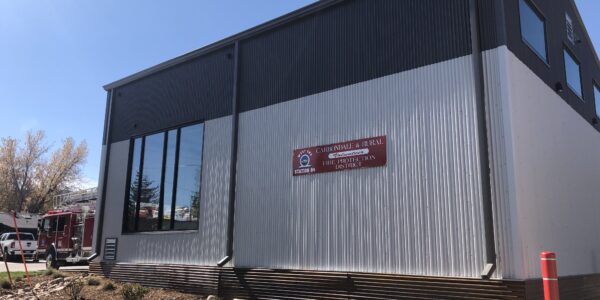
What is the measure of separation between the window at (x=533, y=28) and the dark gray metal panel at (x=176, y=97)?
782 cm

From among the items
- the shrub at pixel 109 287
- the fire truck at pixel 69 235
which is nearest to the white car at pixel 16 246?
the fire truck at pixel 69 235

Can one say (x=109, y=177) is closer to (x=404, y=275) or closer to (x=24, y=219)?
(x=404, y=275)

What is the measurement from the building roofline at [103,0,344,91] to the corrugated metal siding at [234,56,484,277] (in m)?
2.31

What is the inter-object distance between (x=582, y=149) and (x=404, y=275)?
7322 millimetres

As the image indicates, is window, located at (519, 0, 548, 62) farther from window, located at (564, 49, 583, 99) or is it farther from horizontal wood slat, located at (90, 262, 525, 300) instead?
horizontal wood slat, located at (90, 262, 525, 300)

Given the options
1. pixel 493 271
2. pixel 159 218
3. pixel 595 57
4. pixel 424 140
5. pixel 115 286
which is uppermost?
pixel 595 57

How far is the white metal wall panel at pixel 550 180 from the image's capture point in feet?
30.0

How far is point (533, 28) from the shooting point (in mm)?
11648

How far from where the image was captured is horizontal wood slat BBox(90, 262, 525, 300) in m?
8.98

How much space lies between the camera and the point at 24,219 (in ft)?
122

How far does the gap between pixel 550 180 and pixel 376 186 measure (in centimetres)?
369

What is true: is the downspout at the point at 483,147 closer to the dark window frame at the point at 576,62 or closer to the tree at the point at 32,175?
the dark window frame at the point at 576,62

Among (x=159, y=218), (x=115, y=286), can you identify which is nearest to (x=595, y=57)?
(x=159, y=218)

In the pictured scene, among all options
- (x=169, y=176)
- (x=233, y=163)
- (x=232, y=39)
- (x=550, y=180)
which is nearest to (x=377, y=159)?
(x=550, y=180)
